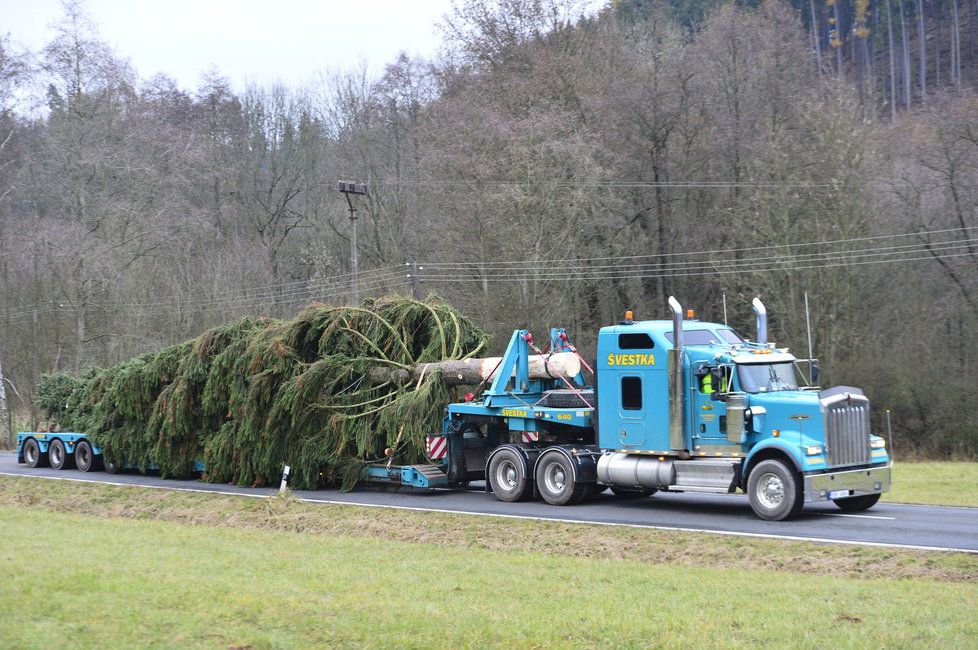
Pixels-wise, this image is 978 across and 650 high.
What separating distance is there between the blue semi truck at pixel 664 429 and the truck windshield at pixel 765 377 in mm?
23

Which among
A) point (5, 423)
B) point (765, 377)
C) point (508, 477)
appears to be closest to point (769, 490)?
point (765, 377)

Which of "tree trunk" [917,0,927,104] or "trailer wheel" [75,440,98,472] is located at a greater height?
"tree trunk" [917,0,927,104]

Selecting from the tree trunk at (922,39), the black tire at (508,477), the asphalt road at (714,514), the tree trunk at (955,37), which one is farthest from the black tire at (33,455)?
the tree trunk at (922,39)

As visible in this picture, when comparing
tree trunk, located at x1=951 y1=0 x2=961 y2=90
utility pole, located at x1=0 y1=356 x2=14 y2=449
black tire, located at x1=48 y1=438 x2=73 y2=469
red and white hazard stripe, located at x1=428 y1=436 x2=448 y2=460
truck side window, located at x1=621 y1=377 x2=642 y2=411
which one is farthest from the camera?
tree trunk, located at x1=951 y1=0 x2=961 y2=90

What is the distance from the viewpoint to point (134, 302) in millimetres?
47188

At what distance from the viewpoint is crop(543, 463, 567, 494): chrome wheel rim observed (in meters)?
18.2

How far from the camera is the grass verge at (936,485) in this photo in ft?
59.9

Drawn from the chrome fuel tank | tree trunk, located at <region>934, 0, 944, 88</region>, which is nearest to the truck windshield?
the chrome fuel tank

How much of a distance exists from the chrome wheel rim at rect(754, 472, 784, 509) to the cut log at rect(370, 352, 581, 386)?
16.4 ft

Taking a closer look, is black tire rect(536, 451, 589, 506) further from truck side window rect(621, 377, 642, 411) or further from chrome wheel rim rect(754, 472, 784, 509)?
chrome wheel rim rect(754, 472, 784, 509)

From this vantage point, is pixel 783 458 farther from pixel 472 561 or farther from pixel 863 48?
pixel 863 48

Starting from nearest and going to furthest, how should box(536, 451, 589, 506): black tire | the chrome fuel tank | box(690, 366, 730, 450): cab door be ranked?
box(690, 366, 730, 450): cab door
the chrome fuel tank
box(536, 451, 589, 506): black tire

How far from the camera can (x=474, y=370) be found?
66.5 ft

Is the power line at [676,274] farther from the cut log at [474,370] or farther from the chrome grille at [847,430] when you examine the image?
the chrome grille at [847,430]
